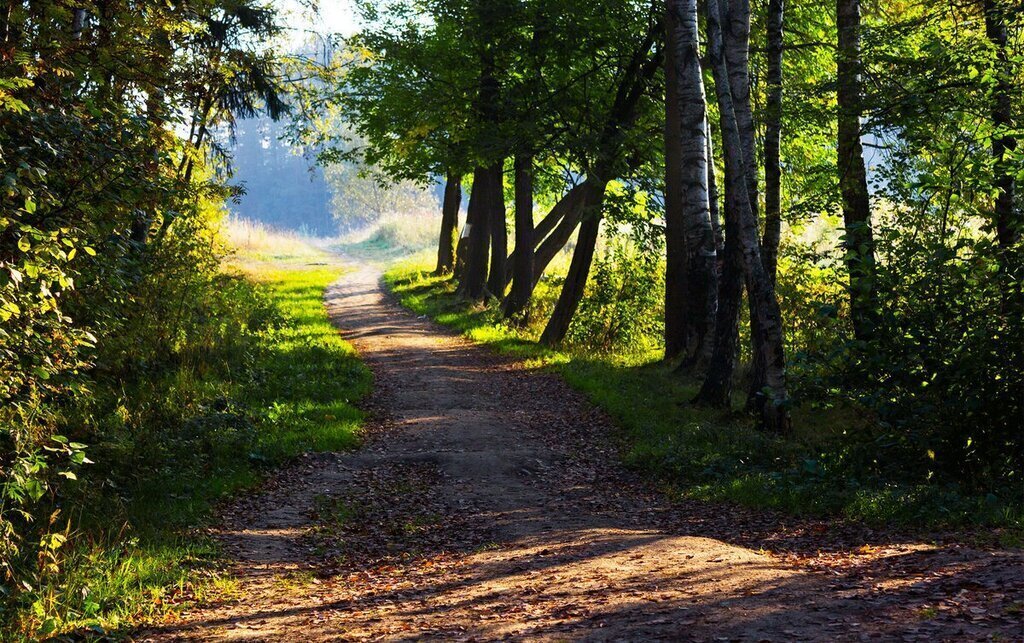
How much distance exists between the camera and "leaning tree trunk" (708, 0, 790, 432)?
10961 millimetres

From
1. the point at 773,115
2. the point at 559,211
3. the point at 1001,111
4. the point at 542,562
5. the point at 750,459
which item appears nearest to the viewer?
the point at 542,562

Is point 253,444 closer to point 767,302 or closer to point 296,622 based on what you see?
point 296,622

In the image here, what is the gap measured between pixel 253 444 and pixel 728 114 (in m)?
7.26

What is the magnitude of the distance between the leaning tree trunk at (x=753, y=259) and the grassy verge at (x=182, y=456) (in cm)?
542

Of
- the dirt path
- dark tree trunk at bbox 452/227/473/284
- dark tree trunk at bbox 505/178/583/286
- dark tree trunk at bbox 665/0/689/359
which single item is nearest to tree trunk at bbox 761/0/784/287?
dark tree trunk at bbox 665/0/689/359

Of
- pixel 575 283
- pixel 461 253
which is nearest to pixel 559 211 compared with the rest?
pixel 575 283

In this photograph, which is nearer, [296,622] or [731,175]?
[296,622]

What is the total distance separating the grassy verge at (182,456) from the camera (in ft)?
19.4

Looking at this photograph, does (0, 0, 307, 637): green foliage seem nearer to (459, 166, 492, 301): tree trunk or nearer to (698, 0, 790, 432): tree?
(698, 0, 790, 432): tree

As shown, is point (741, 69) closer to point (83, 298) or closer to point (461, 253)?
point (83, 298)

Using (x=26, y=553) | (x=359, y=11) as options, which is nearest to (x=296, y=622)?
(x=26, y=553)

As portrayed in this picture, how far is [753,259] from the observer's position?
11.1 meters

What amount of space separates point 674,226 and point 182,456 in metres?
9.32

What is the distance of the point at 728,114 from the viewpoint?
11.4 meters
